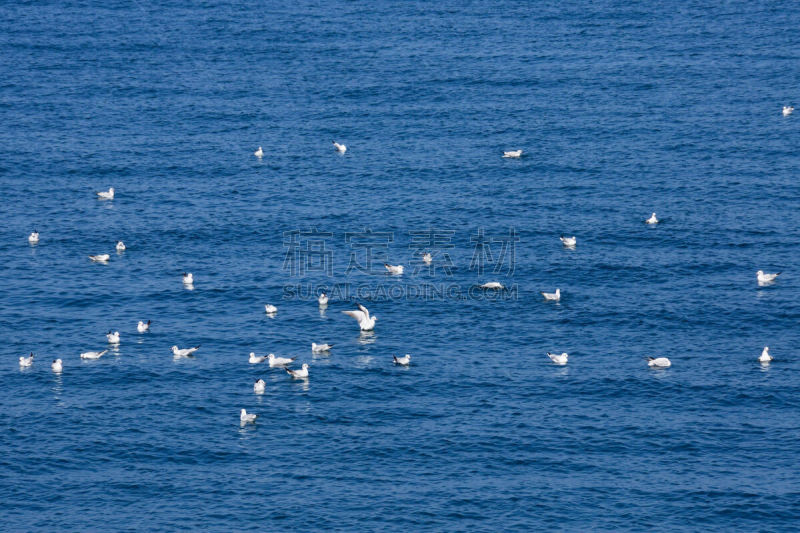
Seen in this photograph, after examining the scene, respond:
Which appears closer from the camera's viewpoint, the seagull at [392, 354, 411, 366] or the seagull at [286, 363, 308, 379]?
the seagull at [286, 363, 308, 379]

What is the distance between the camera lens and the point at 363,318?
9350cm

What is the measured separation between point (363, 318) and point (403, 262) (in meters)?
13.4

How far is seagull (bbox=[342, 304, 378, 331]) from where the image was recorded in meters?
93.3

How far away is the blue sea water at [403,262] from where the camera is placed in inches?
2948

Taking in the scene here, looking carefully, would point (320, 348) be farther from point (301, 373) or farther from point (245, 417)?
point (245, 417)

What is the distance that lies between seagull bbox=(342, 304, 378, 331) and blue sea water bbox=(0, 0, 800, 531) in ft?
3.82

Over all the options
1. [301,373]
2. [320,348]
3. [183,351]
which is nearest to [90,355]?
[183,351]

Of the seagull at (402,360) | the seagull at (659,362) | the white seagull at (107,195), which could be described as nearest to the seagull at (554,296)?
the seagull at (659,362)

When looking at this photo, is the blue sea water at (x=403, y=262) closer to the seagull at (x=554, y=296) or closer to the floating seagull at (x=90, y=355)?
the seagull at (x=554, y=296)

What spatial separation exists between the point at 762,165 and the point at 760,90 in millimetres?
21625

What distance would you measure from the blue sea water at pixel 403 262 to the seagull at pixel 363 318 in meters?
1.16

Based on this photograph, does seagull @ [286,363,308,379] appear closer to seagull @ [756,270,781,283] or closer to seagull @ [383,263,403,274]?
seagull @ [383,263,403,274]

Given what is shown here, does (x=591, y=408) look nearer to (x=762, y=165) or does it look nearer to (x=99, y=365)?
(x=99, y=365)

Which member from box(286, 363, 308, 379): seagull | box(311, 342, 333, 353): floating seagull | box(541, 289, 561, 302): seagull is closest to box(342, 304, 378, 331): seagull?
box(311, 342, 333, 353): floating seagull
